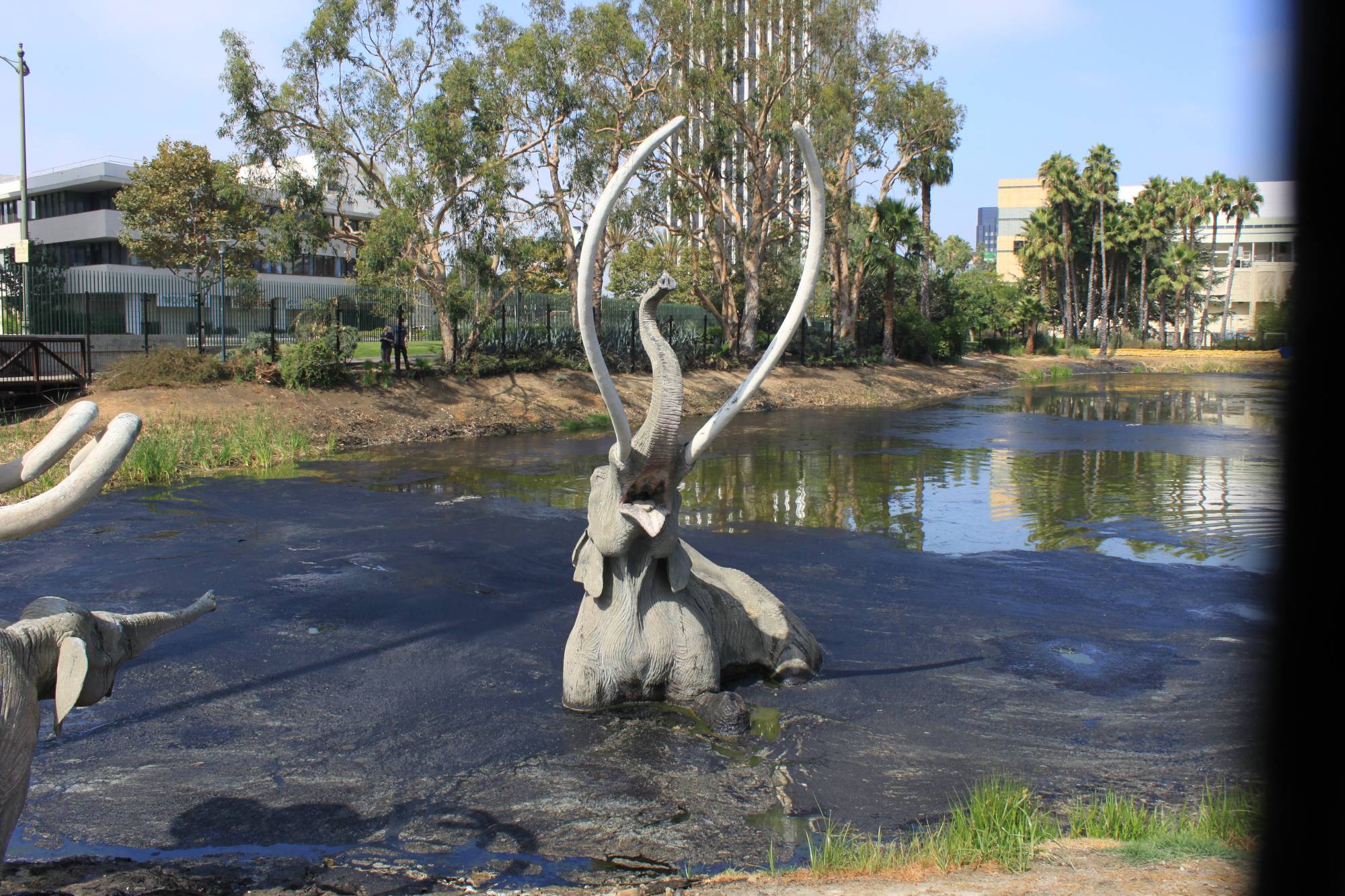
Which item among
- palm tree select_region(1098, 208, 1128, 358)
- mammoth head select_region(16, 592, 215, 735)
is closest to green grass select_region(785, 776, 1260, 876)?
mammoth head select_region(16, 592, 215, 735)

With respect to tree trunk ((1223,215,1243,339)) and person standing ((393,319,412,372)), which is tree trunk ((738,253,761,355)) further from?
tree trunk ((1223,215,1243,339))

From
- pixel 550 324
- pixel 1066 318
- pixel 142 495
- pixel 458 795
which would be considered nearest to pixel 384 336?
pixel 550 324

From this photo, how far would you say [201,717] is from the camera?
5434 millimetres

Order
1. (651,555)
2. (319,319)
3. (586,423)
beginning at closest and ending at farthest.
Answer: (651,555) < (319,319) < (586,423)

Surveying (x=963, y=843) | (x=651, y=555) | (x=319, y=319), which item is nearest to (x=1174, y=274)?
(x=319, y=319)

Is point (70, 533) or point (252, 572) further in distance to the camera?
point (70, 533)

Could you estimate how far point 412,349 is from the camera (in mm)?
31344

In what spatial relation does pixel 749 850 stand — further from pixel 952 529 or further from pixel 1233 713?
pixel 952 529

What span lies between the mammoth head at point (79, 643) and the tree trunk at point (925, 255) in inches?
1382

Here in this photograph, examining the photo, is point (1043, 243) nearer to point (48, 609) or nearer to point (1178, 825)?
point (1178, 825)

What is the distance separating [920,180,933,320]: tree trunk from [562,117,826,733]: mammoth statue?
3274cm

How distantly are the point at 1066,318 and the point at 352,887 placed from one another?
5559 cm

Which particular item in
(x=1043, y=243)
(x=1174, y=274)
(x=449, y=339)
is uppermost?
(x=1043, y=243)

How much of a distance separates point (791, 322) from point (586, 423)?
57.1ft
